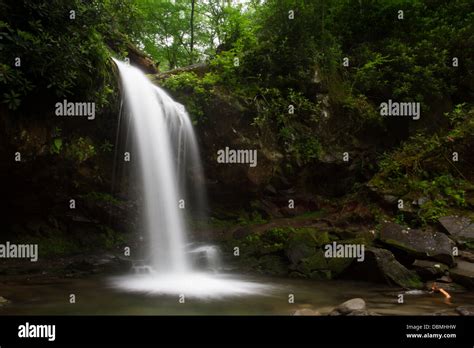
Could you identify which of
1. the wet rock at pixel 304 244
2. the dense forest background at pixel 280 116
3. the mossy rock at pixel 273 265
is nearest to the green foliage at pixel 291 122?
the dense forest background at pixel 280 116

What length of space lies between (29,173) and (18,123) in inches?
64.7

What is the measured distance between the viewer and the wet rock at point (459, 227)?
32.1ft

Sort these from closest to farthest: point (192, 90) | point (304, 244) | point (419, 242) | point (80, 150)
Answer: point (419, 242) < point (80, 150) < point (304, 244) < point (192, 90)

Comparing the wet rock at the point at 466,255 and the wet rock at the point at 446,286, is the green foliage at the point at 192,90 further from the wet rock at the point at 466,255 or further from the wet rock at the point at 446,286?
the wet rock at the point at 466,255

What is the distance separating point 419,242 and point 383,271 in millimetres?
1507

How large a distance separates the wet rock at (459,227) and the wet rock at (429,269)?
1.57 m

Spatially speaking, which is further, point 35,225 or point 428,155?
point 428,155

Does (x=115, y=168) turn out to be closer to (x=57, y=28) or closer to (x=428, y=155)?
(x=57, y=28)

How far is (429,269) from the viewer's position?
8.55 meters

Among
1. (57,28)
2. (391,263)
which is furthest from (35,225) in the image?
(391,263)

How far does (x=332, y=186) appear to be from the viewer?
1410 centimetres

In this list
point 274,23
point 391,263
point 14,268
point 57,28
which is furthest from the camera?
point 274,23

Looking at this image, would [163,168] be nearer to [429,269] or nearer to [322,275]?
[322,275]

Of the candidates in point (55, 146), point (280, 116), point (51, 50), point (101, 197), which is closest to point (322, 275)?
point (280, 116)
